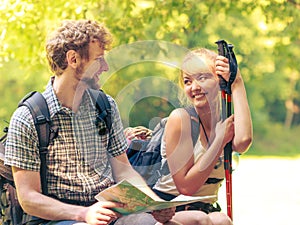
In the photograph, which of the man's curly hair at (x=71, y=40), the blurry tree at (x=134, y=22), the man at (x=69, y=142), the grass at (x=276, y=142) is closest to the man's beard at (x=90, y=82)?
the man at (x=69, y=142)

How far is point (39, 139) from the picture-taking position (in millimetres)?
3457

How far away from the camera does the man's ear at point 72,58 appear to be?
11.7 ft

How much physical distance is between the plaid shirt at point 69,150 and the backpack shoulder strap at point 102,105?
0.02 m

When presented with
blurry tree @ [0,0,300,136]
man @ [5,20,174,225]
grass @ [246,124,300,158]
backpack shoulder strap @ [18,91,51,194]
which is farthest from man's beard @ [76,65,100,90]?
grass @ [246,124,300,158]

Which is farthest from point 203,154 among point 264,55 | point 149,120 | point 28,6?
point 264,55

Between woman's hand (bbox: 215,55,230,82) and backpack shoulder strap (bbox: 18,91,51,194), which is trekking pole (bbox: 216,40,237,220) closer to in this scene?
woman's hand (bbox: 215,55,230,82)

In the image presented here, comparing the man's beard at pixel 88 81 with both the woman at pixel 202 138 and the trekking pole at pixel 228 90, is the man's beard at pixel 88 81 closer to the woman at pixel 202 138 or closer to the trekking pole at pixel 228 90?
the woman at pixel 202 138

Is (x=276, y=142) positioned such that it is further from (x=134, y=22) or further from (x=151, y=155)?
(x=151, y=155)

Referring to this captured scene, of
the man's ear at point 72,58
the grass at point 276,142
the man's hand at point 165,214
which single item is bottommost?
the grass at point 276,142

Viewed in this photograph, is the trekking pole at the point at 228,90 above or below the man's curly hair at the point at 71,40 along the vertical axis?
below

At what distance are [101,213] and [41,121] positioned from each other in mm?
505

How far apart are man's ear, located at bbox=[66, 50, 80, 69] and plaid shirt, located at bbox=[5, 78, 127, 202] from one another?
6.1 inches

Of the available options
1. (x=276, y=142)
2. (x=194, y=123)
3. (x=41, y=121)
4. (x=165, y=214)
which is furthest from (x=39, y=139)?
(x=276, y=142)

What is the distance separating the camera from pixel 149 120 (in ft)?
15.4
